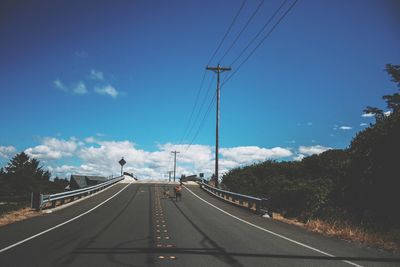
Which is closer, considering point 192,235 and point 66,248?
point 66,248

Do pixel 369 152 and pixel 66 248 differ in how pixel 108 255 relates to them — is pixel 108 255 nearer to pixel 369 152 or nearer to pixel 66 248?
pixel 66 248

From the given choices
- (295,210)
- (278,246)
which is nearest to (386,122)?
(295,210)

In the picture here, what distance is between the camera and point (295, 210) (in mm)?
24609

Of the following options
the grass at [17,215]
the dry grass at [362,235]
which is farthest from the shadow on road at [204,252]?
the grass at [17,215]

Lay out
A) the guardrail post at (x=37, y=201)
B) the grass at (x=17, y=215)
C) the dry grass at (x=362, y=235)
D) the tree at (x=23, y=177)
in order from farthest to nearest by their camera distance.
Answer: the tree at (x=23, y=177), the guardrail post at (x=37, y=201), the grass at (x=17, y=215), the dry grass at (x=362, y=235)

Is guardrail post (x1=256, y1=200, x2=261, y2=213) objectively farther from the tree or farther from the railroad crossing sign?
the tree

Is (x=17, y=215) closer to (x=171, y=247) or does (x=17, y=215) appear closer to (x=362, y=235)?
(x=171, y=247)

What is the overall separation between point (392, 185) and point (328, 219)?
125 inches

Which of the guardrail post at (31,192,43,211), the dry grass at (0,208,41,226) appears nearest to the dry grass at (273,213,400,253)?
the dry grass at (0,208,41,226)

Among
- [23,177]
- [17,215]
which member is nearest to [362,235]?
[17,215]

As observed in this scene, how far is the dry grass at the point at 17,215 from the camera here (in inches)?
697

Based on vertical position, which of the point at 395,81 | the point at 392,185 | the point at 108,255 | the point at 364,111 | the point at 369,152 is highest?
the point at 395,81

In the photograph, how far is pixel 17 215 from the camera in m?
19.8

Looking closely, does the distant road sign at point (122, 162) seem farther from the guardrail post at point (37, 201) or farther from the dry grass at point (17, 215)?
the guardrail post at point (37, 201)
